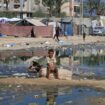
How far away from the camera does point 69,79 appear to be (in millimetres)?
18406

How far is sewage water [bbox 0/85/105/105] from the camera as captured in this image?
13031 mm

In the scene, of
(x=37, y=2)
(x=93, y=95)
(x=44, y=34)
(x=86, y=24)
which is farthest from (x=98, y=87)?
(x=37, y=2)

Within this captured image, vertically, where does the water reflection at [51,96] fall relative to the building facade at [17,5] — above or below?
below

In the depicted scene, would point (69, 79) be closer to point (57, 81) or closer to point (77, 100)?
point (57, 81)

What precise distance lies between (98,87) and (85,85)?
738 millimetres

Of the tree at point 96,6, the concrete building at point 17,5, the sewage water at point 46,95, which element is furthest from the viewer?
the concrete building at point 17,5

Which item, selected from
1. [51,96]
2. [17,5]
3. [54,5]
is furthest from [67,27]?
[17,5]

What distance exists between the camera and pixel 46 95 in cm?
1436

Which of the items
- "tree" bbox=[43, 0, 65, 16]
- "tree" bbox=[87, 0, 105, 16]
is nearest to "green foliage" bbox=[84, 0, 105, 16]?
"tree" bbox=[87, 0, 105, 16]

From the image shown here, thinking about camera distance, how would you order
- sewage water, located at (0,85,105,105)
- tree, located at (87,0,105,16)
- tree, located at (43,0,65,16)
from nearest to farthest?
1. sewage water, located at (0,85,105,105)
2. tree, located at (43,0,65,16)
3. tree, located at (87,0,105,16)

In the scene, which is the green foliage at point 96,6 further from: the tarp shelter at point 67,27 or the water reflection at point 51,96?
the water reflection at point 51,96

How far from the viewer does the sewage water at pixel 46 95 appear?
13.0 meters

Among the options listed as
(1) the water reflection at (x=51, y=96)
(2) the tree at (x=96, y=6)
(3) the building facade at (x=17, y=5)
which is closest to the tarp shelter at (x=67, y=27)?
(2) the tree at (x=96, y=6)

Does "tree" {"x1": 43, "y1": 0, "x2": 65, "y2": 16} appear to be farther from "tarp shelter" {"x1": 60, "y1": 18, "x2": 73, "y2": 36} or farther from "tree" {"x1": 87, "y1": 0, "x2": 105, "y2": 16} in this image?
"tarp shelter" {"x1": 60, "y1": 18, "x2": 73, "y2": 36}
